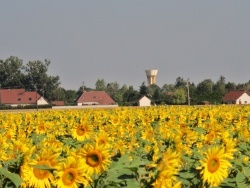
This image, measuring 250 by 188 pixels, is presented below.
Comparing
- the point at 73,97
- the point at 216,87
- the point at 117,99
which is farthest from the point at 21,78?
the point at 216,87

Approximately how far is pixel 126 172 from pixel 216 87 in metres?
94.4

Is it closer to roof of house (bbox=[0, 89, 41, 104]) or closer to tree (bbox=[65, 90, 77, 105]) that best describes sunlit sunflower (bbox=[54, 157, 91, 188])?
roof of house (bbox=[0, 89, 41, 104])

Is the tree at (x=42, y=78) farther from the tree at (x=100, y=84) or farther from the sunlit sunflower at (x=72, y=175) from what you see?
the sunlit sunflower at (x=72, y=175)

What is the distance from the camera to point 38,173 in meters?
2.96

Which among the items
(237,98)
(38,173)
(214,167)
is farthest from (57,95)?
(38,173)

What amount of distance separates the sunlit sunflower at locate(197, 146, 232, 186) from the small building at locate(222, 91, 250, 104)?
253 ft

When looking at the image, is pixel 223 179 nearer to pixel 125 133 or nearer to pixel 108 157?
pixel 108 157

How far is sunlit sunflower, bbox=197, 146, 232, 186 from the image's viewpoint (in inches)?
129

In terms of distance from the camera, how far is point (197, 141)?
6.22 m

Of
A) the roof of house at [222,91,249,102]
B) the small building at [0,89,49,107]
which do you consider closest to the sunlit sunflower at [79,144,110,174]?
the roof of house at [222,91,249,102]

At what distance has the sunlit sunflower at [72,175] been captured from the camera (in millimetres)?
2900

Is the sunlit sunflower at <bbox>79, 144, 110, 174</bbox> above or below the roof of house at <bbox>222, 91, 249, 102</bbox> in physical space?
below

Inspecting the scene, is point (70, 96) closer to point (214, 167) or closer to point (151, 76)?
point (151, 76)

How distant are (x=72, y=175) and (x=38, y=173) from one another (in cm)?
17
